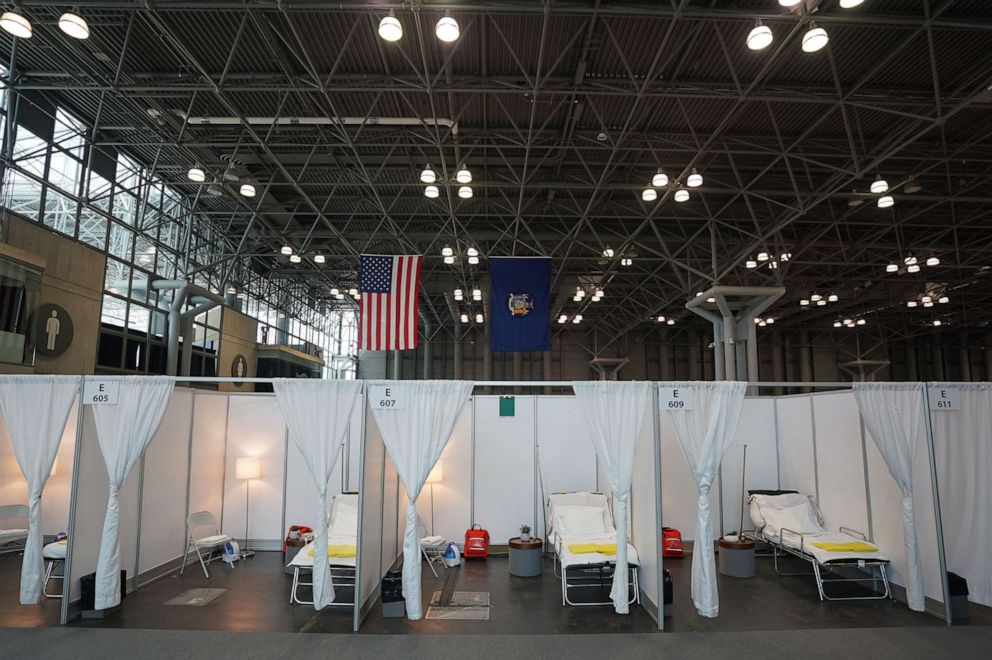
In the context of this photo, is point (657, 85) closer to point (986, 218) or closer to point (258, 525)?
point (258, 525)

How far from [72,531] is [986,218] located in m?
18.0

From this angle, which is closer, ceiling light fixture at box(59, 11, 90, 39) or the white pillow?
ceiling light fixture at box(59, 11, 90, 39)

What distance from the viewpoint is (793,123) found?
917cm

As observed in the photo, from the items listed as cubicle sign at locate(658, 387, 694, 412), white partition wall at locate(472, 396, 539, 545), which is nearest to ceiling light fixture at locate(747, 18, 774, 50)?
cubicle sign at locate(658, 387, 694, 412)

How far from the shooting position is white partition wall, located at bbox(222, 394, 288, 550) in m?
8.02

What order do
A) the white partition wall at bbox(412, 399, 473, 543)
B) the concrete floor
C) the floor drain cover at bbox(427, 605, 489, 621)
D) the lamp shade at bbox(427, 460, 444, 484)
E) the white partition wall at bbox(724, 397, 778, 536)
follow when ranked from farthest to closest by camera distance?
1. the white partition wall at bbox(724, 397, 778, 536)
2. the white partition wall at bbox(412, 399, 473, 543)
3. the lamp shade at bbox(427, 460, 444, 484)
4. the floor drain cover at bbox(427, 605, 489, 621)
5. the concrete floor

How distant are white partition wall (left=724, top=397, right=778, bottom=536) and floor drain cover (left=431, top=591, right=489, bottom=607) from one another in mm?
4002

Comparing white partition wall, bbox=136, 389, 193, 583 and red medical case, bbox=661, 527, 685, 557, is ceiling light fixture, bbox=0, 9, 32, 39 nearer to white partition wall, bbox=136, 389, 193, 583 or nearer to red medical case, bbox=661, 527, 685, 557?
white partition wall, bbox=136, 389, 193, 583

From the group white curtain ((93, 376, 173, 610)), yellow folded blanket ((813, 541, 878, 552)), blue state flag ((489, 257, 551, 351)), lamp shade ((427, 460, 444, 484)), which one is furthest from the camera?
blue state flag ((489, 257, 551, 351))

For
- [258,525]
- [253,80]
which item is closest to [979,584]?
[258,525]

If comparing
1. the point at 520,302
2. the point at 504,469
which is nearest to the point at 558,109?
the point at 520,302

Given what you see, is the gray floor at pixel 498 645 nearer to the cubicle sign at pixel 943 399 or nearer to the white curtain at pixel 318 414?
the white curtain at pixel 318 414

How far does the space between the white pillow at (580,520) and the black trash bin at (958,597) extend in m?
3.44

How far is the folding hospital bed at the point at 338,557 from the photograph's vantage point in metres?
5.76
